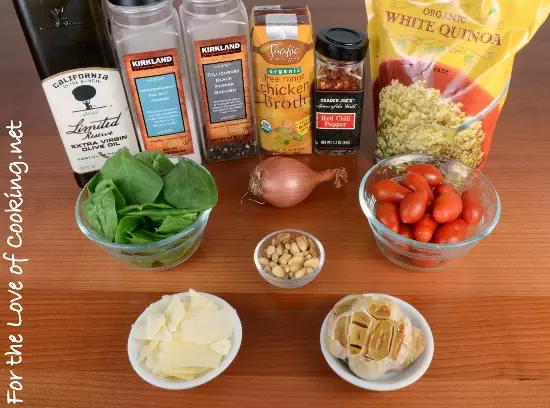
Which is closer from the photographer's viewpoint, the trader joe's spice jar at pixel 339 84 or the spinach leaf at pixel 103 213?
the spinach leaf at pixel 103 213

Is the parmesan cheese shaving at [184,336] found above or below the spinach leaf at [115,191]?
below

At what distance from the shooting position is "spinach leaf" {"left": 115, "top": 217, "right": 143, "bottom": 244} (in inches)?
26.8

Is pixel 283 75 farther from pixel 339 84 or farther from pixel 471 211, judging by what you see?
pixel 471 211

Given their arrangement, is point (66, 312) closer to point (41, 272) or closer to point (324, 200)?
point (41, 272)

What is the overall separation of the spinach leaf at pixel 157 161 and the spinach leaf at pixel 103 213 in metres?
0.08

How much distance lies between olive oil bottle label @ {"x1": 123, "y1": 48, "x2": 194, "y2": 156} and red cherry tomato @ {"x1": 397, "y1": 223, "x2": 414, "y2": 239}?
0.38m

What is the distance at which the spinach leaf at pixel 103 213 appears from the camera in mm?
678

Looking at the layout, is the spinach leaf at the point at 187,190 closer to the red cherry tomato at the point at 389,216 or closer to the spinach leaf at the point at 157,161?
the spinach leaf at the point at 157,161

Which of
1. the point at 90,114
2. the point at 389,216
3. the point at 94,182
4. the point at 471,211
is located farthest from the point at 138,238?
the point at 471,211

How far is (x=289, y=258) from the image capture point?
2.40ft

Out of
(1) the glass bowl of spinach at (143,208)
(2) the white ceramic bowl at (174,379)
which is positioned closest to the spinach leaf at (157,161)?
(1) the glass bowl of spinach at (143,208)

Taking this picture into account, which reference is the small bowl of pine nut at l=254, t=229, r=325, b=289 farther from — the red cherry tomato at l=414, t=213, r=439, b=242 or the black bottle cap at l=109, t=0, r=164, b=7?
the black bottle cap at l=109, t=0, r=164, b=7

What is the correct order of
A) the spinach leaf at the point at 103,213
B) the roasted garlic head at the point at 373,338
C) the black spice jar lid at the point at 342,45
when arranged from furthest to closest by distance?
the black spice jar lid at the point at 342,45 < the spinach leaf at the point at 103,213 < the roasted garlic head at the point at 373,338

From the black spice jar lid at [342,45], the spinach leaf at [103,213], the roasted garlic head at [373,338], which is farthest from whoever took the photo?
the black spice jar lid at [342,45]
